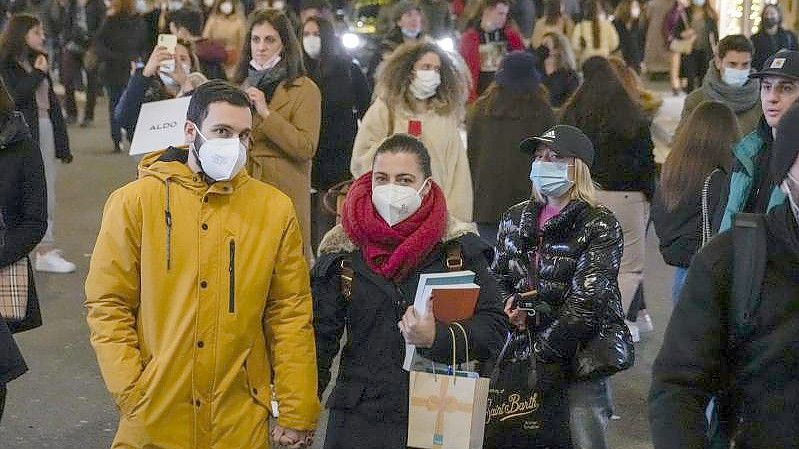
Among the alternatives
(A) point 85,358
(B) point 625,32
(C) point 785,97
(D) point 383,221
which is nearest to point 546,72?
(A) point 85,358

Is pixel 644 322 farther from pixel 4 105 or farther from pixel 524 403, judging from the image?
pixel 4 105

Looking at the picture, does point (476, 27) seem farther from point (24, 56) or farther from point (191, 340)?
point (191, 340)

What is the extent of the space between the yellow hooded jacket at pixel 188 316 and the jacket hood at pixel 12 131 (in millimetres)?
1651

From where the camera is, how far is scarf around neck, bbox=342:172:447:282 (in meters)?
4.34

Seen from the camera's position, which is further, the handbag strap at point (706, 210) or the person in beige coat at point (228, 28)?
the person in beige coat at point (228, 28)

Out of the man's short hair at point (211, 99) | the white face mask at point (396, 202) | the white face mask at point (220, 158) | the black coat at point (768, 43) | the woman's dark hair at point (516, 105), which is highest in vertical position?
the man's short hair at point (211, 99)

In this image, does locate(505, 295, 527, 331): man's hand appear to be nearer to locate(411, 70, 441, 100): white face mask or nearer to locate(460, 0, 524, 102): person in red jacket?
locate(411, 70, 441, 100): white face mask

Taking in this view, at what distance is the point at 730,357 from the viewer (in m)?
3.00

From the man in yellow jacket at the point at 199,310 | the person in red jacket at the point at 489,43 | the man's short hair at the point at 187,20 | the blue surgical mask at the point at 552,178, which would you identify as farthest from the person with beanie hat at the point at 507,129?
the man in yellow jacket at the point at 199,310

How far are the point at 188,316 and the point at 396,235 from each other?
734 millimetres

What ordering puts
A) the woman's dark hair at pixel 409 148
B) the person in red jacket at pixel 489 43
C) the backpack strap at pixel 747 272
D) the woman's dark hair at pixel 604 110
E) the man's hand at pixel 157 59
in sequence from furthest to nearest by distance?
the person in red jacket at pixel 489 43, the woman's dark hair at pixel 604 110, the man's hand at pixel 157 59, the woman's dark hair at pixel 409 148, the backpack strap at pixel 747 272

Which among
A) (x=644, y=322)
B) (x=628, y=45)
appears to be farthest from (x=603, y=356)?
(x=628, y=45)

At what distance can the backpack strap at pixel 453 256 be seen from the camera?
14.4 feet

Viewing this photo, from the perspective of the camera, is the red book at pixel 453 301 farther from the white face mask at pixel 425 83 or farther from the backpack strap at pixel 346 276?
the white face mask at pixel 425 83
